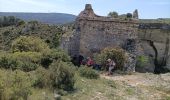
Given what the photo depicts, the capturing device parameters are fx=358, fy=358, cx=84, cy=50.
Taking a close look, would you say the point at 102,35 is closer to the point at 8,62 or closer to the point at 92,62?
the point at 92,62

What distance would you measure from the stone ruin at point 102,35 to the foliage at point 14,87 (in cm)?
1025

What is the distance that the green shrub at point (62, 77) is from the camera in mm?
13352

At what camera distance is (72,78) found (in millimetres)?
Result: 13750

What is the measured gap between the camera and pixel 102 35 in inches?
886

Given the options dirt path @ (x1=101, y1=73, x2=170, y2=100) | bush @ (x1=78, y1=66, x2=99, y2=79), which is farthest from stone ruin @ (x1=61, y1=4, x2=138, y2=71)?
bush @ (x1=78, y1=66, x2=99, y2=79)

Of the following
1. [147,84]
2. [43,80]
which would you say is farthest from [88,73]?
[43,80]

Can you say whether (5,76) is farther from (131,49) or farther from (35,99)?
(131,49)

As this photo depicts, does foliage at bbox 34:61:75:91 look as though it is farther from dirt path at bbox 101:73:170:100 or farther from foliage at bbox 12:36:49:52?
foliage at bbox 12:36:49:52

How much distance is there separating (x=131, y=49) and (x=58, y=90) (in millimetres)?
9108

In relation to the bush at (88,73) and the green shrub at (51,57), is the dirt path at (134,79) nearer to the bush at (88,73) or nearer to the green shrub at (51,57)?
the bush at (88,73)

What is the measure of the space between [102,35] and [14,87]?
12.5 metres

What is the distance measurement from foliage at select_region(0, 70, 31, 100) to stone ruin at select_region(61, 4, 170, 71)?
10.2m

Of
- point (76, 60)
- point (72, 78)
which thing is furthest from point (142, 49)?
point (72, 78)

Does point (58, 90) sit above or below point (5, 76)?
below
